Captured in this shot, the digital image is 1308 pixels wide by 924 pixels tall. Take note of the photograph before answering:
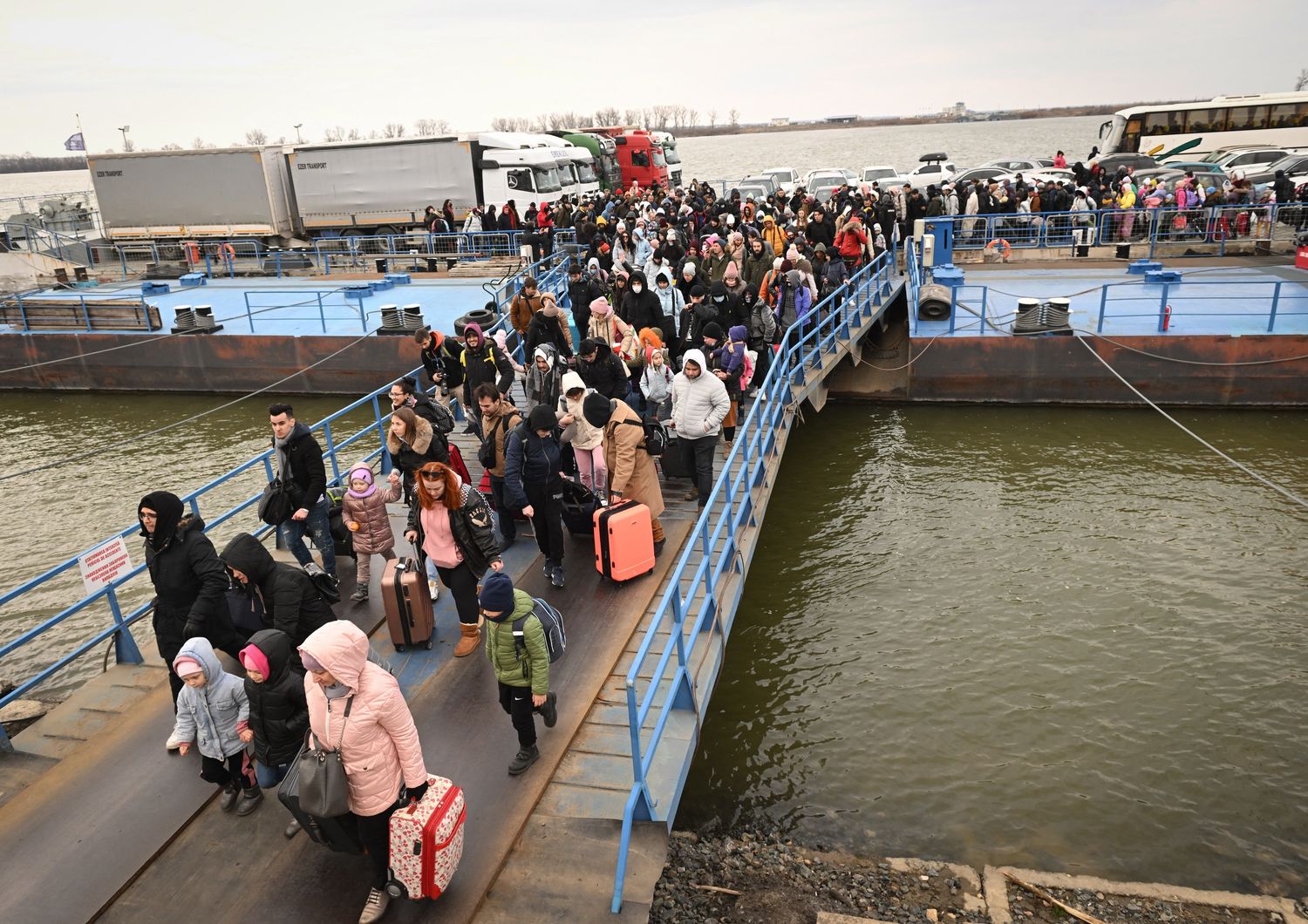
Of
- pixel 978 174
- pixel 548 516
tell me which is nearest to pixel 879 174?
pixel 978 174

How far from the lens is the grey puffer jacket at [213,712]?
16.0ft

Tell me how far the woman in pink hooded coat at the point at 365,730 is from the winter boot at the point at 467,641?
211 cm

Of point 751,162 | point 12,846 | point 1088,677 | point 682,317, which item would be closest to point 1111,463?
point 1088,677

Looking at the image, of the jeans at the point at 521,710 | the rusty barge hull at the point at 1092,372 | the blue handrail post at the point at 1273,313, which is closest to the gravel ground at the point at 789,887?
A: the jeans at the point at 521,710

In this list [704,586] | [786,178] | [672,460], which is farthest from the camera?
[786,178]

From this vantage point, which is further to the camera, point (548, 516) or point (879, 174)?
point (879, 174)

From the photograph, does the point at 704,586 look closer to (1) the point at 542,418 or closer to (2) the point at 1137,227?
(1) the point at 542,418

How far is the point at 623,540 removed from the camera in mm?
7207

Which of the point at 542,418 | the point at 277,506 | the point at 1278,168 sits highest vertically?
the point at 1278,168

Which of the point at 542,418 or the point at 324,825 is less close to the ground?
the point at 542,418

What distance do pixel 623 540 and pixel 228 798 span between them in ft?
10.7

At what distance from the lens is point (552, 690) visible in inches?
235

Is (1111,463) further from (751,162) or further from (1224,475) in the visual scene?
(751,162)

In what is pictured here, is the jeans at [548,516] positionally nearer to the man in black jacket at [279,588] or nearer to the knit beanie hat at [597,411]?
the knit beanie hat at [597,411]
